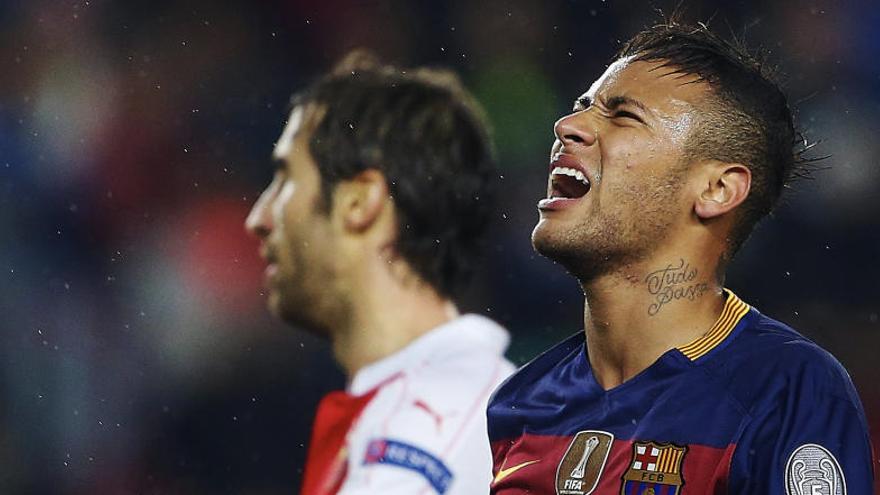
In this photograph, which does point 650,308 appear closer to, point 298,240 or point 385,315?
point 385,315

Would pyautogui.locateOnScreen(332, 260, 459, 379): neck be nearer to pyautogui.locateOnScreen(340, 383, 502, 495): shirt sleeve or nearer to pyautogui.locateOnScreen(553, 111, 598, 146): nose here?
pyautogui.locateOnScreen(340, 383, 502, 495): shirt sleeve

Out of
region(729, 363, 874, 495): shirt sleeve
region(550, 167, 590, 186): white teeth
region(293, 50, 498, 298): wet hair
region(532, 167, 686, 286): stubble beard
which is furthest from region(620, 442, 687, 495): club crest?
region(293, 50, 498, 298): wet hair

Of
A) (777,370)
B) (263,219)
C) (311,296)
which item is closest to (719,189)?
(777,370)

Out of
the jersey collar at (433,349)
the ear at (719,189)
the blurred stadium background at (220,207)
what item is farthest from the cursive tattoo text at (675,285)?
the blurred stadium background at (220,207)

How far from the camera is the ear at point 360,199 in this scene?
388 cm

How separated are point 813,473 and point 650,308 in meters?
0.51

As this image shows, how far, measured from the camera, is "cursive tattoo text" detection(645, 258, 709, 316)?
248 centimetres

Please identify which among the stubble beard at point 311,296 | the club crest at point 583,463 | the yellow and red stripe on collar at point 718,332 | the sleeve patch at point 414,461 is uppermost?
the stubble beard at point 311,296

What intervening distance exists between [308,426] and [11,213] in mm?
1764

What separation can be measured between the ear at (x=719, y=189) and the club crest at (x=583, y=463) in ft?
1.47

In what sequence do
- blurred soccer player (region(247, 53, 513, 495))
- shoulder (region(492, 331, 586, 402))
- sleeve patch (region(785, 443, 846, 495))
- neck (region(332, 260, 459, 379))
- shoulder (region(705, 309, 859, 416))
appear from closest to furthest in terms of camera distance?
sleeve patch (region(785, 443, 846, 495)) → shoulder (region(705, 309, 859, 416)) → shoulder (region(492, 331, 586, 402)) → blurred soccer player (region(247, 53, 513, 495)) → neck (region(332, 260, 459, 379))

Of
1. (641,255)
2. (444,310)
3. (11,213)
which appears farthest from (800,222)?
(11,213)

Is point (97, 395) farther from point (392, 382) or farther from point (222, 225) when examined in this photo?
point (392, 382)

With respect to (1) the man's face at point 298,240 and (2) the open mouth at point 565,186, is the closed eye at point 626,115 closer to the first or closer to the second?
(2) the open mouth at point 565,186
